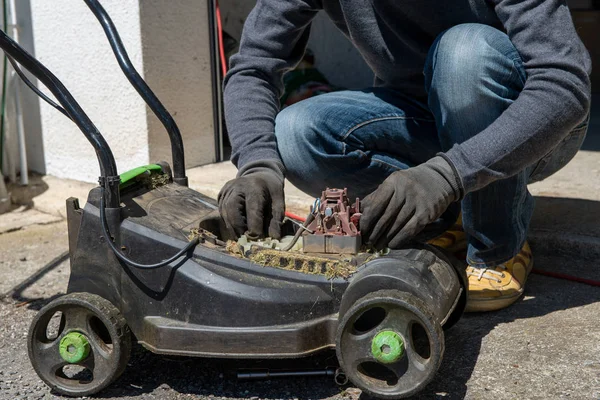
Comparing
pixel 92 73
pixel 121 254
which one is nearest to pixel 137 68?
pixel 92 73

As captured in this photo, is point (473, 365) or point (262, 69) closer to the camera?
point (473, 365)

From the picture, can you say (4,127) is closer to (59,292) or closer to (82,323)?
(59,292)

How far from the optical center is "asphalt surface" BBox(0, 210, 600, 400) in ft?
4.86

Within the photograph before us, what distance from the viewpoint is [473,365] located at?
1586 mm

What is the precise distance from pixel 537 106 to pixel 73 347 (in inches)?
43.0

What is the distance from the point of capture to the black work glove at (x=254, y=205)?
5.31 feet

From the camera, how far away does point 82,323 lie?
1.48m

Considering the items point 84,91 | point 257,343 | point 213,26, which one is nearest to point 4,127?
point 84,91

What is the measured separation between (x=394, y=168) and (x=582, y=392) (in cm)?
81

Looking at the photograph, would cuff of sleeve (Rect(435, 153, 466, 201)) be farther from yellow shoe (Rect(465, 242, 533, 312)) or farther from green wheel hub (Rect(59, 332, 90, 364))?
green wheel hub (Rect(59, 332, 90, 364))

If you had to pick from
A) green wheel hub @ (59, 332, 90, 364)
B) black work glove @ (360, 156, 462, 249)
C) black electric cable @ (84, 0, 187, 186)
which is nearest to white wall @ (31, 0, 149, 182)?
black electric cable @ (84, 0, 187, 186)

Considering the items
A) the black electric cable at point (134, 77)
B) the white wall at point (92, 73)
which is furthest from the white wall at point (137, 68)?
the black electric cable at point (134, 77)

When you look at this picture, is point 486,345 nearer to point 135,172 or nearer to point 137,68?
point 135,172

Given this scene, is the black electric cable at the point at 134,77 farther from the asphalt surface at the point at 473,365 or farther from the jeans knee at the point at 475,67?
the jeans knee at the point at 475,67
